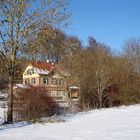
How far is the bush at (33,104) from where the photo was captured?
2895 cm

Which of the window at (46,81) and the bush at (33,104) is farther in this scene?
the window at (46,81)

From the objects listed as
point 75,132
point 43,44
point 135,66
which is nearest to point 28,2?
point 43,44

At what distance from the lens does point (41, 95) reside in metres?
32.0

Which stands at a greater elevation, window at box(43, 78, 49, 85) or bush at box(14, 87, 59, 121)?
window at box(43, 78, 49, 85)

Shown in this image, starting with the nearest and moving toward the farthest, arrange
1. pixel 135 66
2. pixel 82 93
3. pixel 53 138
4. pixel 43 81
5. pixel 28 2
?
pixel 53 138, pixel 28 2, pixel 82 93, pixel 135 66, pixel 43 81

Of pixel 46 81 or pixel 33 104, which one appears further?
pixel 46 81

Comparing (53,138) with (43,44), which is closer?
(53,138)

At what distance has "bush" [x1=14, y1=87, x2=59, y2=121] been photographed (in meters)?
29.0

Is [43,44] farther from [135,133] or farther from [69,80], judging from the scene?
[69,80]

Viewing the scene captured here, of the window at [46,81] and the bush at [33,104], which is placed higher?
the window at [46,81]

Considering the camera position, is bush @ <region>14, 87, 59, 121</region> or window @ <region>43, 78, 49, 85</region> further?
window @ <region>43, 78, 49, 85</region>

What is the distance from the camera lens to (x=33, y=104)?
29.7 metres

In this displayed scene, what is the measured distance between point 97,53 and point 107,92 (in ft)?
18.8

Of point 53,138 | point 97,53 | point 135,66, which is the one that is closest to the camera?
point 53,138
